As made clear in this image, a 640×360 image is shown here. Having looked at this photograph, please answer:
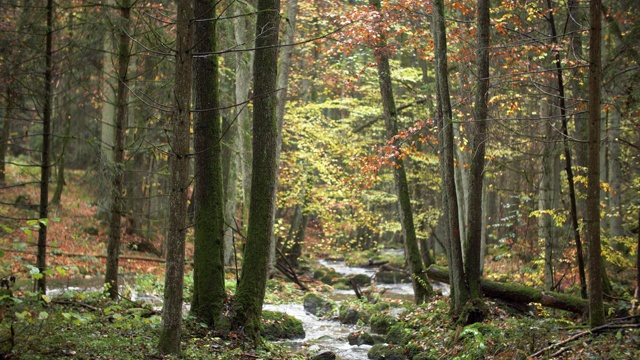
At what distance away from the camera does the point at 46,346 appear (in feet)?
20.1

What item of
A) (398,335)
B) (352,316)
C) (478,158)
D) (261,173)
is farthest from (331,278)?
(261,173)

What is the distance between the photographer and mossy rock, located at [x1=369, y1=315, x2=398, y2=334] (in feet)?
41.6

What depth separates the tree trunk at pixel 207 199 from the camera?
8.98 meters

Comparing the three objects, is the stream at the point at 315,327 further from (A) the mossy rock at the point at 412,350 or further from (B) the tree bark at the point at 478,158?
(B) the tree bark at the point at 478,158

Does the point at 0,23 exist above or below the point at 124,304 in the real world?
above

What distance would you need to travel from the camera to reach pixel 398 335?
11.3 meters

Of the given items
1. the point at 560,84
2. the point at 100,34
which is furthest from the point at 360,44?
the point at 100,34

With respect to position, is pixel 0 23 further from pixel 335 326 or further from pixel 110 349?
pixel 335 326

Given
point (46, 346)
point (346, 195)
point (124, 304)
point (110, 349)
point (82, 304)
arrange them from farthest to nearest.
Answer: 1. point (346, 195)
2. point (124, 304)
3. point (82, 304)
4. point (110, 349)
5. point (46, 346)

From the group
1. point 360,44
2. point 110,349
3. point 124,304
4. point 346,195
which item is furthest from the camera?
point 346,195

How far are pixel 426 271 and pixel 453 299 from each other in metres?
2.08

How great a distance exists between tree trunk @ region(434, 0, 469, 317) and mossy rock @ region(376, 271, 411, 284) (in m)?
13.3

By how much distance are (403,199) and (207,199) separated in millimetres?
6093

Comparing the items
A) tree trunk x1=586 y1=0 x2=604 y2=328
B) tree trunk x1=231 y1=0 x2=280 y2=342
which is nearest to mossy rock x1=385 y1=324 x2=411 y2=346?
tree trunk x1=231 y1=0 x2=280 y2=342
